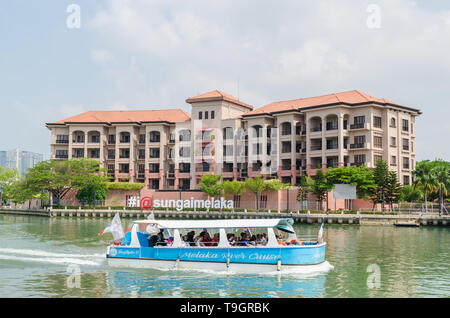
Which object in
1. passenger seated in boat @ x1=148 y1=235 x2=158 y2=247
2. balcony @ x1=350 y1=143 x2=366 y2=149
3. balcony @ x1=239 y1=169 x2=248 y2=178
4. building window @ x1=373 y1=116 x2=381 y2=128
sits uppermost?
building window @ x1=373 y1=116 x2=381 y2=128

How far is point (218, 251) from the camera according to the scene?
2497 cm

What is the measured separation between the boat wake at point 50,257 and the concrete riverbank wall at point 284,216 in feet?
104

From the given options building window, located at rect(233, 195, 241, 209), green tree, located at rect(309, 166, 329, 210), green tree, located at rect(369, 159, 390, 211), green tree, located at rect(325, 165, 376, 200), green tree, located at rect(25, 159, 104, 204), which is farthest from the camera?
green tree, located at rect(25, 159, 104, 204)

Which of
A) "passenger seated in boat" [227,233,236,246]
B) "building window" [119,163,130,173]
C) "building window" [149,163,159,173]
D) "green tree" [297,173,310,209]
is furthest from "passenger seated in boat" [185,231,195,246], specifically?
"building window" [119,163,130,173]

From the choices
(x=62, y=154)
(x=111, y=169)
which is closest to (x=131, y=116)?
(x=111, y=169)

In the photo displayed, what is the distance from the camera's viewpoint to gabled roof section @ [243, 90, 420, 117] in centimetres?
7762

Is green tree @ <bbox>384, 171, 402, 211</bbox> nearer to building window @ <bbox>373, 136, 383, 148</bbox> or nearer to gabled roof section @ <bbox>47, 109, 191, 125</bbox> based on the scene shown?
building window @ <bbox>373, 136, 383, 148</bbox>

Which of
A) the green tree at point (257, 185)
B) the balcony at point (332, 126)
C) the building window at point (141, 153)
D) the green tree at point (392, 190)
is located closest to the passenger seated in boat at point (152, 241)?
the green tree at point (392, 190)

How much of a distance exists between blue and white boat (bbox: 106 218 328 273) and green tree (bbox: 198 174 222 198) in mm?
56149

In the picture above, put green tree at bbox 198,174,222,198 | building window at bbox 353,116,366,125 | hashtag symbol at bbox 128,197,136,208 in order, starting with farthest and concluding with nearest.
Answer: hashtag symbol at bbox 128,197,136,208
green tree at bbox 198,174,222,198
building window at bbox 353,116,366,125

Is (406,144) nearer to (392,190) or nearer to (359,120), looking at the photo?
(359,120)

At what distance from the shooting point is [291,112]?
3268 inches

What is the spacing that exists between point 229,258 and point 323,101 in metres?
61.0
